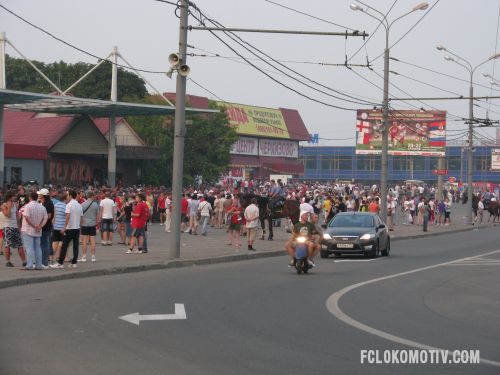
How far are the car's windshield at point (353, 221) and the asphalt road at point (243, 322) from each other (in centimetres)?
652

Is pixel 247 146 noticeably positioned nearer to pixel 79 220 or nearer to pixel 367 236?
pixel 367 236

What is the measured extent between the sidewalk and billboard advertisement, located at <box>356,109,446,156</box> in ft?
113

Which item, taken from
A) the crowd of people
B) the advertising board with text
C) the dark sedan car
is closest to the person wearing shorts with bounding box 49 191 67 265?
the crowd of people

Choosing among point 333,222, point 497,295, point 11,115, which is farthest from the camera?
point 11,115

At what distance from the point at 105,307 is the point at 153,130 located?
5572 centimetres

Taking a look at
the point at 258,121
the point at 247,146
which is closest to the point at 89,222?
the point at 247,146

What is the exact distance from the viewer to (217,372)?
30.5ft

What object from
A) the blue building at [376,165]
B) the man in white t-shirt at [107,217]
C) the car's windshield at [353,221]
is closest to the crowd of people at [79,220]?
the man in white t-shirt at [107,217]

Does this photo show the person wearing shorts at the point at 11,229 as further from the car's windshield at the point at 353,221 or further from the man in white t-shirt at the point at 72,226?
the car's windshield at the point at 353,221

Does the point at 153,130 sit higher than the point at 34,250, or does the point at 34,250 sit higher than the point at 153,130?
the point at 153,130

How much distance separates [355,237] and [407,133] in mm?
46130

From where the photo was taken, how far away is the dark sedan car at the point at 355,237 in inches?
1116

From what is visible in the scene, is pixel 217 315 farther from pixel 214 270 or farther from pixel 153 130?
pixel 153 130

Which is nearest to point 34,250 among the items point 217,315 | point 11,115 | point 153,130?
point 217,315
